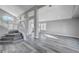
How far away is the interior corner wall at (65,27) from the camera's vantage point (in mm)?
1856

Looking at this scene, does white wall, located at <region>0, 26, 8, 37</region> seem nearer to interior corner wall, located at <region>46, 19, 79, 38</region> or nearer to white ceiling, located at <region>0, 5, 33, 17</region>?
white ceiling, located at <region>0, 5, 33, 17</region>

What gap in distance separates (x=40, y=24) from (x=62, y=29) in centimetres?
51

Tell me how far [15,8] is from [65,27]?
1197mm

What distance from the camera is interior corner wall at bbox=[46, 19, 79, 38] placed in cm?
186

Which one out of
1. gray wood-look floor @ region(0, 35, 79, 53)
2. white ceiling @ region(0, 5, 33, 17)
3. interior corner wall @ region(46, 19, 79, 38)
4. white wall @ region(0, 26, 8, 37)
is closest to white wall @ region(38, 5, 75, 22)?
interior corner wall @ region(46, 19, 79, 38)

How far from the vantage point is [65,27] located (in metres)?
1.88

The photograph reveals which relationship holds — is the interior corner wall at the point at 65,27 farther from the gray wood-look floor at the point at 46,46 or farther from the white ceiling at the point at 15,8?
the white ceiling at the point at 15,8

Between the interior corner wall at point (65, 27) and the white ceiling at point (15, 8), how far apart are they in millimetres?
675

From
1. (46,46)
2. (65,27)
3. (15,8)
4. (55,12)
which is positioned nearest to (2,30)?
(15,8)

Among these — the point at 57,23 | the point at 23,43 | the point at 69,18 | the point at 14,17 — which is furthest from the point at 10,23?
the point at 69,18

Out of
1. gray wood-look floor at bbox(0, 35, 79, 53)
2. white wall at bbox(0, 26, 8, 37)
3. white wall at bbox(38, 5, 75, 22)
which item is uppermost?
white wall at bbox(38, 5, 75, 22)

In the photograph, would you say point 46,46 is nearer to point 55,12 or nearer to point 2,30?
point 55,12

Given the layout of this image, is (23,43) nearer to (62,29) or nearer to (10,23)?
(10,23)

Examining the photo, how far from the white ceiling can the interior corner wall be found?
2.21 ft
